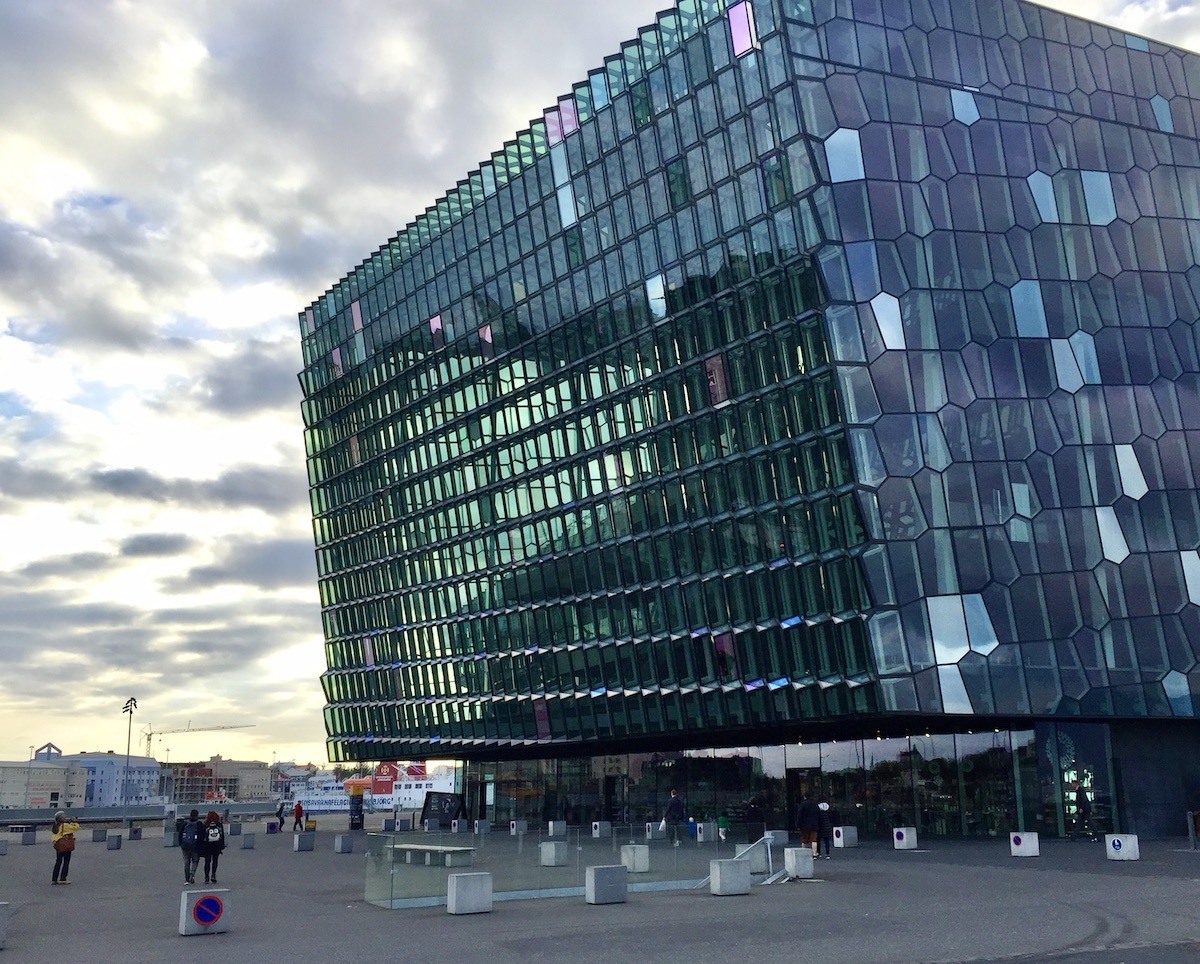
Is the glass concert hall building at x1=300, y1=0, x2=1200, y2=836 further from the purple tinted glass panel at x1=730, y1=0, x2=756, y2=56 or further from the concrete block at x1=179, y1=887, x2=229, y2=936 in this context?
the concrete block at x1=179, y1=887, x2=229, y2=936

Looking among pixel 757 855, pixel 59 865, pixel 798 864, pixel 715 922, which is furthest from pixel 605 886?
pixel 59 865

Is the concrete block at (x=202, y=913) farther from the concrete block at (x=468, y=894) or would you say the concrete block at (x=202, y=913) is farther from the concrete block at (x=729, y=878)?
the concrete block at (x=729, y=878)

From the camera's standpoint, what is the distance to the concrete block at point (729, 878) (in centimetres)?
2680

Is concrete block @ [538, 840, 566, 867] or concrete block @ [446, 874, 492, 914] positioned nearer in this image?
concrete block @ [446, 874, 492, 914]

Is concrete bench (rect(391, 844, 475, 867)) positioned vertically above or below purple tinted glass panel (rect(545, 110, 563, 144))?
below

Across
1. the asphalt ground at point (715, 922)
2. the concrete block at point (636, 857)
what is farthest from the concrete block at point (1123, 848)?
the concrete block at point (636, 857)

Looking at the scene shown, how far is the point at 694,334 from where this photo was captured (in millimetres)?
51438

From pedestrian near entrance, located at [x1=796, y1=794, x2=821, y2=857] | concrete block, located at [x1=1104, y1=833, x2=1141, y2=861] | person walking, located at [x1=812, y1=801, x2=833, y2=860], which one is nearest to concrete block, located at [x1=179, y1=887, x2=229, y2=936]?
pedestrian near entrance, located at [x1=796, y1=794, x2=821, y2=857]

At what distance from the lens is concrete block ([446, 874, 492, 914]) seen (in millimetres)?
24047

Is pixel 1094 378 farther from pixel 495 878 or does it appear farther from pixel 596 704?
pixel 495 878

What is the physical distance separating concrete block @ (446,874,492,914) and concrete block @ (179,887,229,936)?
4526 mm

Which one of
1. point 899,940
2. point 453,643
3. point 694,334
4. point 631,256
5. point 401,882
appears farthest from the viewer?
point 453,643

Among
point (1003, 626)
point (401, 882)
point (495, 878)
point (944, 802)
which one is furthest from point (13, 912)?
point (944, 802)

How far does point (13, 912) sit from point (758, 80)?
37113 mm
